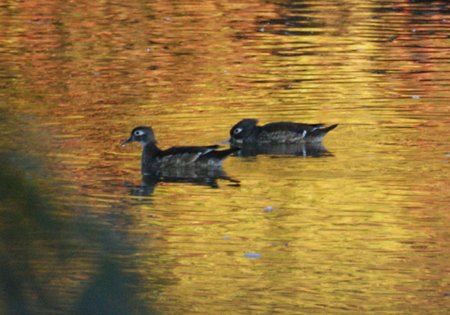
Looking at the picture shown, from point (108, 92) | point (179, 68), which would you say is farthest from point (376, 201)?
point (179, 68)

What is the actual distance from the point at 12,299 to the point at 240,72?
16.2 meters

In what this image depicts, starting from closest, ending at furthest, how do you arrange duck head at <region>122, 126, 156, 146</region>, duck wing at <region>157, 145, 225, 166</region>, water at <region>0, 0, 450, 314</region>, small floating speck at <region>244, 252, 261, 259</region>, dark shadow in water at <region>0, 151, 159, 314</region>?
dark shadow in water at <region>0, 151, 159, 314</region>
water at <region>0, 0, 450, 314</region>
small floating speck at <region>244, 252, 261, 259</region>
duck wing at <region>157, 145, 225, 166</region>
duck head at <region>122, 126, 156, 146</region>

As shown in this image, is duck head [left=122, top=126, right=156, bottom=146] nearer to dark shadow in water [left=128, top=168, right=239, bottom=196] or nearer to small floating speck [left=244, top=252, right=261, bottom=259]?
dark shadow in water [left=128, top=168, right=239, bottom=196]

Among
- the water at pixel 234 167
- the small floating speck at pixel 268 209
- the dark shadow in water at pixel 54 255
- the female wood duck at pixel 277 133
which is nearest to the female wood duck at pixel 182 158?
the water at pixel 234 167

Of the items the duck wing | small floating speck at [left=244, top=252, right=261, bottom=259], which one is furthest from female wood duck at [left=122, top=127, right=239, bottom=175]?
small floating speck at [left=244, top=252, right=261, bottom=259]

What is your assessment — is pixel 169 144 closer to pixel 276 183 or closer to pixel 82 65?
pixel 276 183

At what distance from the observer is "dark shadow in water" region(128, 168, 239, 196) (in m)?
11.4

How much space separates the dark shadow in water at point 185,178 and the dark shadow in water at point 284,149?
3.41 ft

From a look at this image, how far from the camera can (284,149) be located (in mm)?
13367

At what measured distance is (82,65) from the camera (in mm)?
19531

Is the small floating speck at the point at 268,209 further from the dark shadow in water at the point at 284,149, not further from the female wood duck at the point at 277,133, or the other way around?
Answer: the female wood duck at the point at 277,133

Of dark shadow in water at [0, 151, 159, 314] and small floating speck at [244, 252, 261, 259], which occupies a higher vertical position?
dark shadow in water at [0, 151, 159, 314]

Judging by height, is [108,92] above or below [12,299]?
below

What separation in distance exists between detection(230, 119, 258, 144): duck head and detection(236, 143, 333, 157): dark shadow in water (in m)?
0.11
